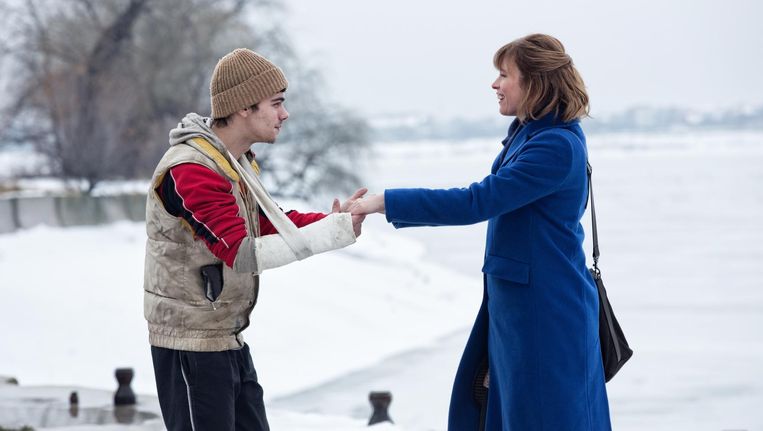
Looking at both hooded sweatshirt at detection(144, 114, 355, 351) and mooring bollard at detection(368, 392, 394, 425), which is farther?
mooring bollard at detection(368, 392, 394, 425)

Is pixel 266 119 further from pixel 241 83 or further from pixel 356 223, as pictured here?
pixel 356 223

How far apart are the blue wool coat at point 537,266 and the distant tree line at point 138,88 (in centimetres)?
1799

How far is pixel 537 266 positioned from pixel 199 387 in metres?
1.19

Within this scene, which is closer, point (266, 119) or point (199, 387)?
point (199, 387)

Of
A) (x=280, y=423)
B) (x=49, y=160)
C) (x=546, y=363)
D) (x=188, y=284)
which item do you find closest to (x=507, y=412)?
(x=546, y=363)

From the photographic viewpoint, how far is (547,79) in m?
A: 3.67

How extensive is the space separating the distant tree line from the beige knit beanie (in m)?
17.8

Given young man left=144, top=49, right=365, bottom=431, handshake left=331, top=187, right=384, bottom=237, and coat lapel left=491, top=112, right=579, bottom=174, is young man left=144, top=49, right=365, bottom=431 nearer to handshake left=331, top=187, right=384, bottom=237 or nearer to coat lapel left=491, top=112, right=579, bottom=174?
handshake left=331, top=187, right=384, bottom=237

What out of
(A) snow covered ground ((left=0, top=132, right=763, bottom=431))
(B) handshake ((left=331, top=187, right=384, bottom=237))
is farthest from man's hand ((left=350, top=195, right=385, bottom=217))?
(A) snow covered ground ((left=0, top=132, right=763, bottom=431))

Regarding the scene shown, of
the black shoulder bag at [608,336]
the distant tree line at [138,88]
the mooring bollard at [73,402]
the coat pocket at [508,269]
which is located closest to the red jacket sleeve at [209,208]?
the coat pocket at [508,269]

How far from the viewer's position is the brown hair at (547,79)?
12.0 ft

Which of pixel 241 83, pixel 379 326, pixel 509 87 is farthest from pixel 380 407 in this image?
pixel 379 326

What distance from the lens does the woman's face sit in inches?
146

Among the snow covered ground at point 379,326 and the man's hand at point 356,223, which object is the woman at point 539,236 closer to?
the man's hand at point 356,223
